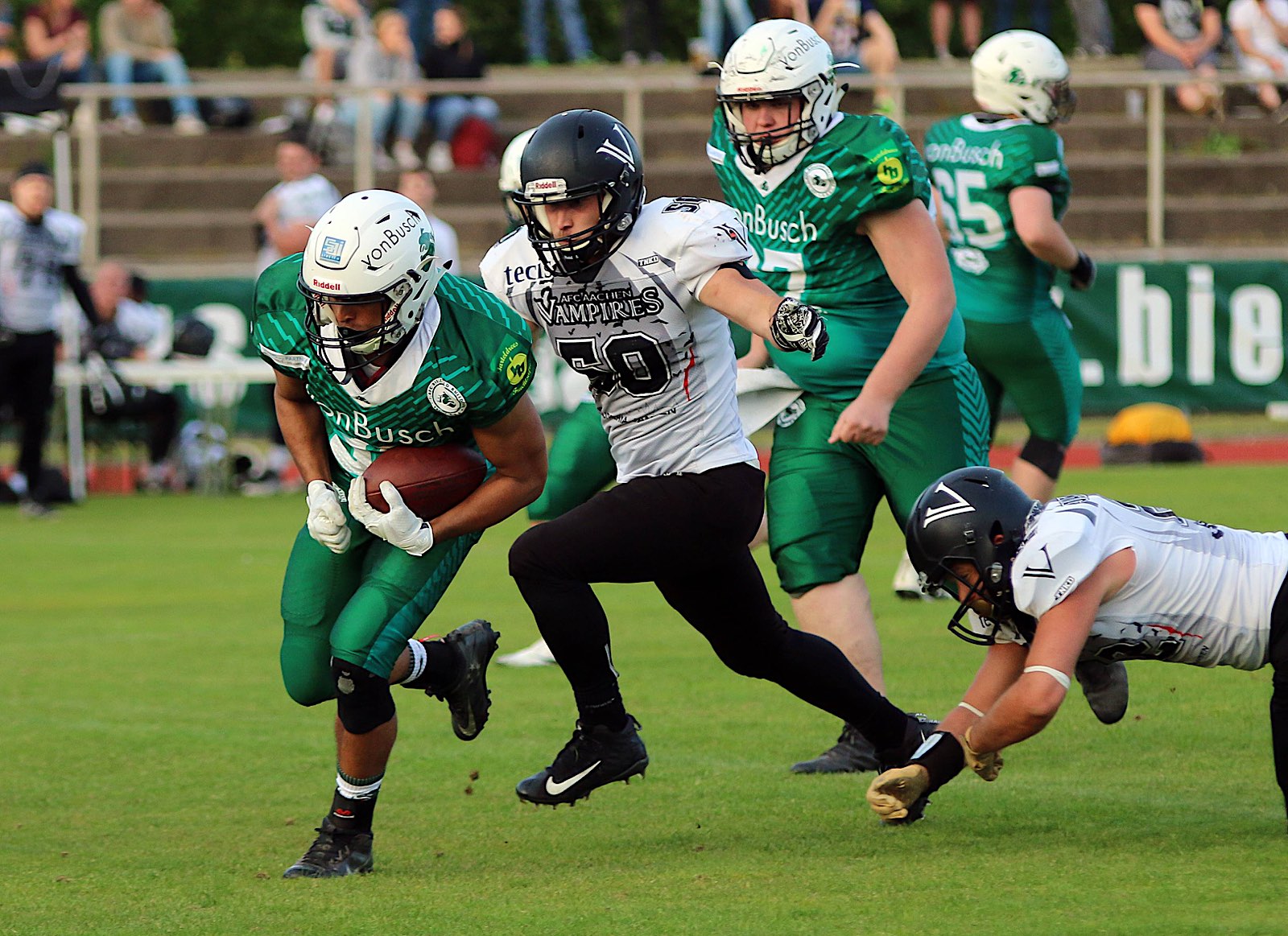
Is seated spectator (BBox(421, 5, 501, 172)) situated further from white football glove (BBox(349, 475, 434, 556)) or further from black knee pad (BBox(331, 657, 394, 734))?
black knee pad (BBox(331, 657, 394, 734))

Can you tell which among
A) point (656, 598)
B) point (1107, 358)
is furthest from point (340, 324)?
point (1107, 358)

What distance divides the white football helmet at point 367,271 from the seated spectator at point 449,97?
517 inches

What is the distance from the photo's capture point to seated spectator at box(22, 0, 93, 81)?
18.1 meters

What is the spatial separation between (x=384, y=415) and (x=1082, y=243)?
1303 centimetres

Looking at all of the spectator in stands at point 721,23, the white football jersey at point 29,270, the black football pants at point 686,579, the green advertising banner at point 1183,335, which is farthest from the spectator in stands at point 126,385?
the black football pants at point 686,579

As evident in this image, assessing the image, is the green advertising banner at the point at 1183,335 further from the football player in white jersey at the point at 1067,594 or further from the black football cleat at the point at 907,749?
the football player in white jersey at the point at 1067,594

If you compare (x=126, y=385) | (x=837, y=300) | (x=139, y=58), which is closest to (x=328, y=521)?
(x=837, y=300)

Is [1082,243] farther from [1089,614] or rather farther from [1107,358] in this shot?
[1089,614]

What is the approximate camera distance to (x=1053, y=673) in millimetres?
4293

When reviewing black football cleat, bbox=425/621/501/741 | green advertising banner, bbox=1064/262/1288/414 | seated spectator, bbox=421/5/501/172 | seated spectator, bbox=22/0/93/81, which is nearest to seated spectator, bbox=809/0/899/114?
green advertising banner, bbox=1064/262/1288/414

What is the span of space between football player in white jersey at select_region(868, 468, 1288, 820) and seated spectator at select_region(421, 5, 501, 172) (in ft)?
44.5

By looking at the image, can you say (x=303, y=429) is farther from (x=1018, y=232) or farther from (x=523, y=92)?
(x=523, y=92)

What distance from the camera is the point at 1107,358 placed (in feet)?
52.6

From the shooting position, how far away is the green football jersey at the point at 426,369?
4.65m
